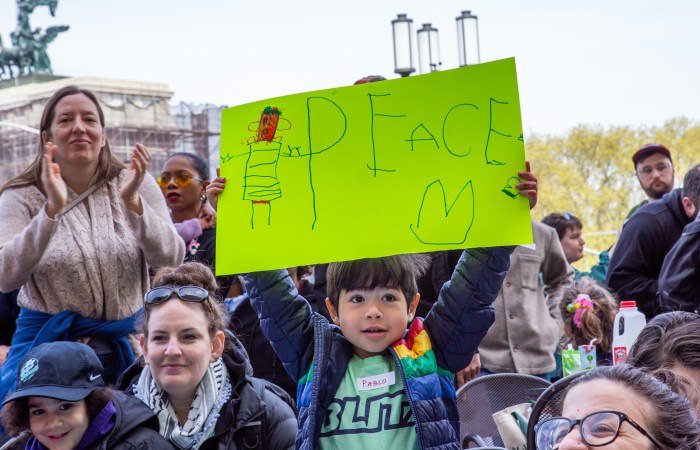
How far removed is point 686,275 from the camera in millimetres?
5039

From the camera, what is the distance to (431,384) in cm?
344

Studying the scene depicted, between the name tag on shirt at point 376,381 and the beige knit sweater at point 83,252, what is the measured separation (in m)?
1.43

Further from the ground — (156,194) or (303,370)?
(156,194)

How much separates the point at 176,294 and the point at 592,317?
9.68ft

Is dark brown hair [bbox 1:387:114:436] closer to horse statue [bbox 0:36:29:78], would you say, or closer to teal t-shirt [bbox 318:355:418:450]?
teal t-shirt [bbox 318:355:418:450]

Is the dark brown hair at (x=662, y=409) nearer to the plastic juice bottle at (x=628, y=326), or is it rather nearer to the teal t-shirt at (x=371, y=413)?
the teal t-shirt at (x=371, y=413)

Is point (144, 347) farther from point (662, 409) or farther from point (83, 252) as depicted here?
point (662, 409)

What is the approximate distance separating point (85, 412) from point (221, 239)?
84 cm

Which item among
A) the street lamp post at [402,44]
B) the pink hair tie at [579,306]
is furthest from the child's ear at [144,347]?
the street lamp post at [402,44]

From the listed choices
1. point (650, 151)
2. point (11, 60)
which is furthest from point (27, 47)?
point (650, 151)

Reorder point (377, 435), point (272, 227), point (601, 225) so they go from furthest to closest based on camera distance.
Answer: point (601, 225)
point (272, 227)
point (377, 435)

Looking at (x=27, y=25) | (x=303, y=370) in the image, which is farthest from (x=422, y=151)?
(x=27, y=25)

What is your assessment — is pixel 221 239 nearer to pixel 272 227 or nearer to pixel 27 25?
pixel 272 227

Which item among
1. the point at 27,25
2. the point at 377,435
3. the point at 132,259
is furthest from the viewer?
the point at 27,25
